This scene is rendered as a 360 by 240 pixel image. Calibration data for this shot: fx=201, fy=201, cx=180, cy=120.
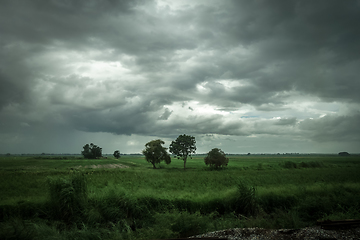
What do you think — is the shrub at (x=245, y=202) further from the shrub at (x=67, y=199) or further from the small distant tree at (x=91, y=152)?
the small distant tree at (x=91, y=152)

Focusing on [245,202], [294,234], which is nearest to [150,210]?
[245,202]

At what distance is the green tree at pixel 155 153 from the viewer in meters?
58.8

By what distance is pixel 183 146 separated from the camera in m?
61.4

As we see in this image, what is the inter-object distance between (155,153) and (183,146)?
8776mm

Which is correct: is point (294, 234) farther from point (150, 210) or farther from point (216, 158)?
point (216, 158)

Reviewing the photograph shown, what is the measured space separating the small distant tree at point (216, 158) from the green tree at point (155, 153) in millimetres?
12846

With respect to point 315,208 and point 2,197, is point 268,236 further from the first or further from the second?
point 2,197

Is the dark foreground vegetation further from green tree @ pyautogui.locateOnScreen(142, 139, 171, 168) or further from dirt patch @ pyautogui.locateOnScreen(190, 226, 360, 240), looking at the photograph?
green tree @ pyautogui.locateOnScreen(142, 139, 171, 168)

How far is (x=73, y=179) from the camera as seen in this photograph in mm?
15133

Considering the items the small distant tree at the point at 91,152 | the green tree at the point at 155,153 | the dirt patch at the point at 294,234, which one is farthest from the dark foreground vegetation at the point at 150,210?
the small distant tree at the point at 91,152

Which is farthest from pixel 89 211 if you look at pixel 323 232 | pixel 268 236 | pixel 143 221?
pixel 323 232

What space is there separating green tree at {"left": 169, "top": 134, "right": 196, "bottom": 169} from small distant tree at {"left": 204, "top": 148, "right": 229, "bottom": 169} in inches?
327

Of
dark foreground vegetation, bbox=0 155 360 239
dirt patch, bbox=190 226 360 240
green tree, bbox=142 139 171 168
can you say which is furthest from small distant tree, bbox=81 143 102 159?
dirt patch, bbox=190 226 360 240

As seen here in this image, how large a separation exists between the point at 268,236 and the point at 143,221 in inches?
348
